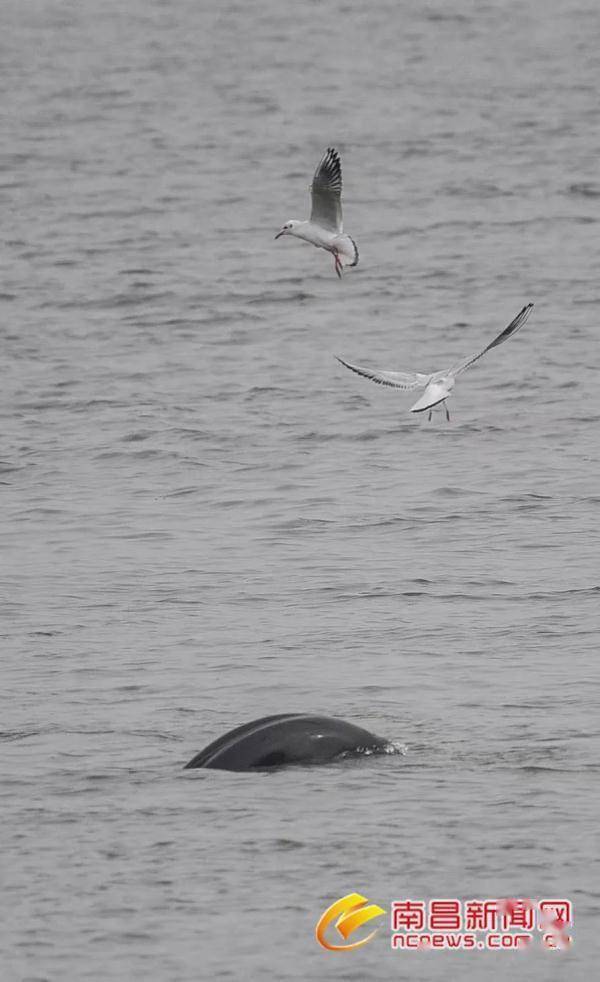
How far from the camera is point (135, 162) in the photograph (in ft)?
142

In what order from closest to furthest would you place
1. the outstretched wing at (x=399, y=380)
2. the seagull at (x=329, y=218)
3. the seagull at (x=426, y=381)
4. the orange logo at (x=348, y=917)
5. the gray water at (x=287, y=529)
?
1. the orange logo at (x=348, y=917)
2. the gray water at (x=287, y=529)
3. the seagull at (x=426, y=381)
4. the outstretched wing at (x=399, y=380)
5. the seagull at (x=329, y=218)

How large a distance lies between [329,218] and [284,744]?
721cm

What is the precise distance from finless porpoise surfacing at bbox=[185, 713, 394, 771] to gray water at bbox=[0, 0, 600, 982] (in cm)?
14

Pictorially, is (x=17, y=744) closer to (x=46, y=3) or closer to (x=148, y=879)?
(x=148, y=879)

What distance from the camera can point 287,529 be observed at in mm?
19859

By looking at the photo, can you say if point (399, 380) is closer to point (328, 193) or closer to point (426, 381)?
point (426, 381)

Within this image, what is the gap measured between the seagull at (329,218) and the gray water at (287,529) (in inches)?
105

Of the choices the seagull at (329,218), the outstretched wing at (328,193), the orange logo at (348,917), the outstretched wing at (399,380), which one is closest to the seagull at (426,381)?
the outstretched wing at (399,380)

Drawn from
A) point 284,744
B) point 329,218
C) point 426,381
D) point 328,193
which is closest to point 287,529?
point 329,218

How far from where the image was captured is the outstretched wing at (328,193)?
1847cm

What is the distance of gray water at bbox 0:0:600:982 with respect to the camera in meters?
11.2

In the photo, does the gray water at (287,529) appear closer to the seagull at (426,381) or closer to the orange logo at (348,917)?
the orange logo at (348,917)

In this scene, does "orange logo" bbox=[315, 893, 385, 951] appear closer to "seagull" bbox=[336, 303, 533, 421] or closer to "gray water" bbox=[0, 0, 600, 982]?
"gray water" bbox=[0, 0, 600, 982]

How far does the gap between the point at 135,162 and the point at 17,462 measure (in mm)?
21523
